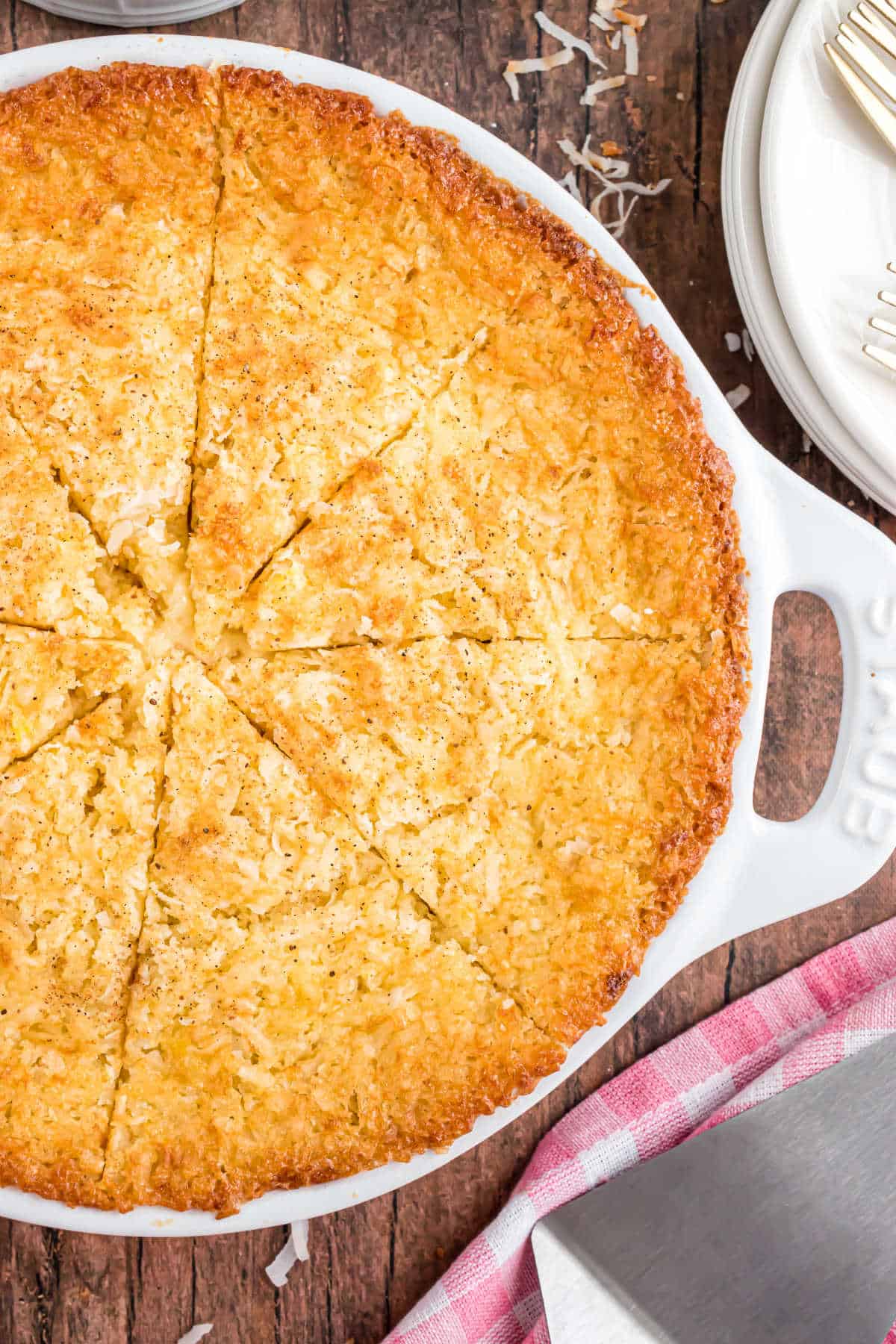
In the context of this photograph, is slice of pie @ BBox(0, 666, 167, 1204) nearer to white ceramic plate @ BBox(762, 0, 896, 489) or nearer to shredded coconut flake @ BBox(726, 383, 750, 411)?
shredded coconut flake @ BBox(726, 383, 750, 411)

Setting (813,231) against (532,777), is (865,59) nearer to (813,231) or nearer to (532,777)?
(813,231)

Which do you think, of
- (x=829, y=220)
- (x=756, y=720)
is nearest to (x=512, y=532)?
(x=756, y=720)

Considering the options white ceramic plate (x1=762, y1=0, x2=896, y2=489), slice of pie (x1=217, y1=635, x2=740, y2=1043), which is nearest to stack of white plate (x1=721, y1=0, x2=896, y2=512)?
white ceramic plate (x1=762, y1=0, x2=896, y2=489)

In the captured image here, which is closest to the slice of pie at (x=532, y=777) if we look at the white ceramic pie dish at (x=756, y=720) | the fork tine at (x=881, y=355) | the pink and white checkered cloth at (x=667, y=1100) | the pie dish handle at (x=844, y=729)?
the white ceramic pie dish at (x=756, y=720)

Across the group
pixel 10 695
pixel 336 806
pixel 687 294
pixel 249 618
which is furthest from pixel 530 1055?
pixel 687 294

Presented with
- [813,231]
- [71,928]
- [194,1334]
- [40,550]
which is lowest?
[194,1334]
